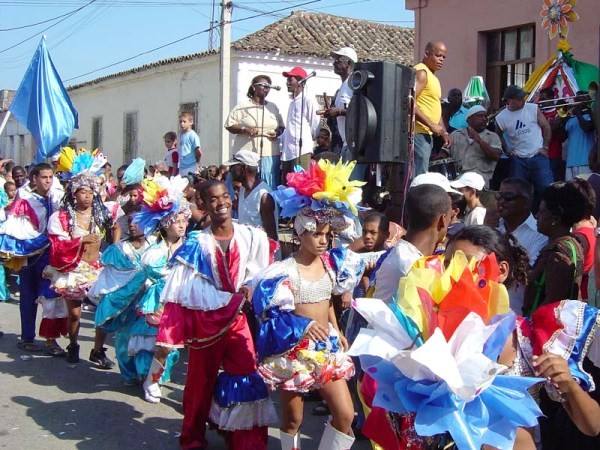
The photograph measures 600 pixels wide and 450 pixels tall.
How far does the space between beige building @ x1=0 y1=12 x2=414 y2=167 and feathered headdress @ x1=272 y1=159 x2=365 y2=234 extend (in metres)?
16.6

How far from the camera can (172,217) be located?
6.96 metres

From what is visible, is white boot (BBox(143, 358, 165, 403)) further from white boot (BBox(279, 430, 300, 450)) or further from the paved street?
white boot (BBox(279, 430, 300, 450))

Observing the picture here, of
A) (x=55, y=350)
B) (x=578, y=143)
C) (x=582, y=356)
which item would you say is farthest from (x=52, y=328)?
(x=582, y=356)

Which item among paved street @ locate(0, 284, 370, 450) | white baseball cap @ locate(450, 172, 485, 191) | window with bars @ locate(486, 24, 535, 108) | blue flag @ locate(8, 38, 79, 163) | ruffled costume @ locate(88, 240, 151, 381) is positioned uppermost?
window with bars @ locate(486, 24, 535, 108)

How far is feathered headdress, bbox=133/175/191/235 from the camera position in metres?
6.89

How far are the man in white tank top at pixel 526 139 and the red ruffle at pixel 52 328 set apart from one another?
5.29m

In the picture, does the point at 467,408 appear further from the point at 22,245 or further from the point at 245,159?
the point at 22,245

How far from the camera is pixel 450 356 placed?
255 cm

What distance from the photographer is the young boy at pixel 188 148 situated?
12.3 metres

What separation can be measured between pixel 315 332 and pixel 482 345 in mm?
2205

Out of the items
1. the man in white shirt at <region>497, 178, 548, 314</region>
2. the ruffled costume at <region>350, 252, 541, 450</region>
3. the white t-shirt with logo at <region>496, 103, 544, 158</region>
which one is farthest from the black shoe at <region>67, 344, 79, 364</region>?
the ruffled costume at <region>350, 252, 541, 450</region>

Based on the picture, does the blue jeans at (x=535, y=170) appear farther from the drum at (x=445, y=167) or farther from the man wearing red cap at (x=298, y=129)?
the man wearing red cap at (x=298, y=129)

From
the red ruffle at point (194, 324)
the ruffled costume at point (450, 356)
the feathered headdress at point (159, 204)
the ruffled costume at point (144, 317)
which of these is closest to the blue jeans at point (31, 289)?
the ruffled costume at point (144, 317)

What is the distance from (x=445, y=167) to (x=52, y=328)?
4605 mm
